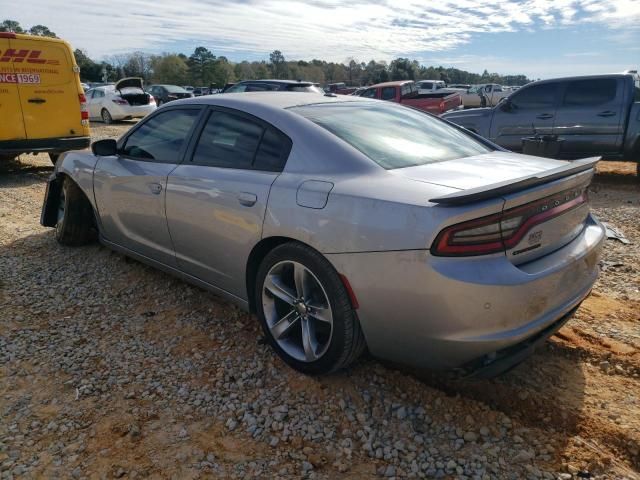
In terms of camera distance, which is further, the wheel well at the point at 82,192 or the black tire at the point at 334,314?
the wheel well at the point at 82,192

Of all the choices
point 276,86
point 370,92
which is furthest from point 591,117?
point 370,92

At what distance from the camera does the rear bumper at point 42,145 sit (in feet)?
26.5

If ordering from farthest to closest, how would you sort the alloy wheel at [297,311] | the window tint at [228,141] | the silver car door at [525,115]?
the silver car door at [525,115]
the window tint at [228,141]
the alloy wheel at [297,311]

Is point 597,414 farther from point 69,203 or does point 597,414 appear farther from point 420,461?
point 69,203

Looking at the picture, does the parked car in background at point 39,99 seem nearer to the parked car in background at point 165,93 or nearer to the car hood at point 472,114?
the car hood at point 472,114

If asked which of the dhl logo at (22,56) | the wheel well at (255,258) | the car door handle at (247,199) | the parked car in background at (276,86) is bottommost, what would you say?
the wheel well at (255,258)

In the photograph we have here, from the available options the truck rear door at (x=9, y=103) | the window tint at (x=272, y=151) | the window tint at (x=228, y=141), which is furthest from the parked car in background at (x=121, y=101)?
the window tint at (x=272, y=151)

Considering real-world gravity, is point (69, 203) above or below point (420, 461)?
above

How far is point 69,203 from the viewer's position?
4.67 metres

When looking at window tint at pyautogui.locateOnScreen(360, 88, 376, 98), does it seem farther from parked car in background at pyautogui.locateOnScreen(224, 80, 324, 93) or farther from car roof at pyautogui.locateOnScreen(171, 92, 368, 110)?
car roof at pyautogui.locateOnScreen(171, 92, 368, 110)

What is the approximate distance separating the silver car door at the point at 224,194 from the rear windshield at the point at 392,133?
1.13 ft

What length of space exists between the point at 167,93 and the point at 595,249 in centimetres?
2595

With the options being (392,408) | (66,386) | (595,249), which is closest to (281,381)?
(392,408)

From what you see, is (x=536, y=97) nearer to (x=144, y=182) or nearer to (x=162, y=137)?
(x=162, y=137)
